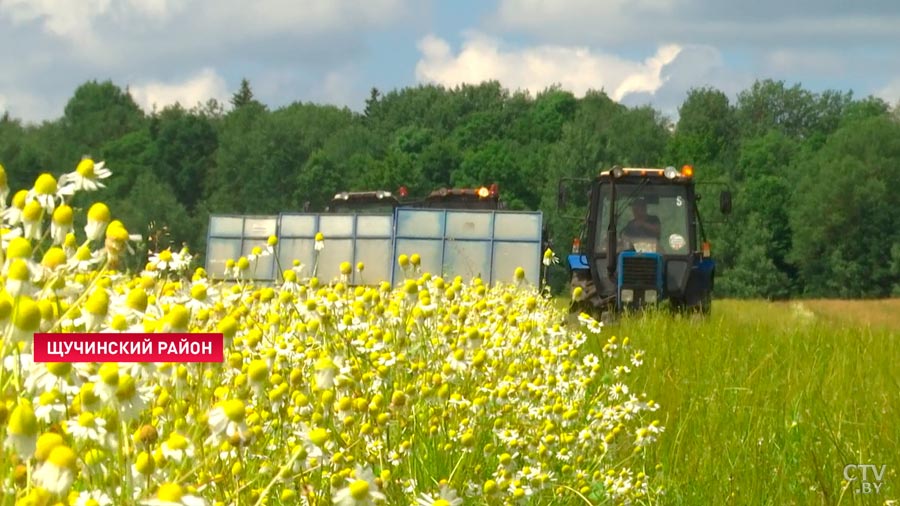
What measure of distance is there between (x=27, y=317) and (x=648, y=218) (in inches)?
564

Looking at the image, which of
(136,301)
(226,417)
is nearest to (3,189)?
(136,301)

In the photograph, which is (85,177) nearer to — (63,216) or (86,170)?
(86,170)

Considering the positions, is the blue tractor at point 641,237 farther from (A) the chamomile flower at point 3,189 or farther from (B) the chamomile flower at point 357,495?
(B) the chamomile flower at point 357,495

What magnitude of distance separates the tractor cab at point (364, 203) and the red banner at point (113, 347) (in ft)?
62.1

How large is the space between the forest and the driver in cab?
2798cm

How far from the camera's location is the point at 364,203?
2159cm

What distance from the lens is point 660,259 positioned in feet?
49.8

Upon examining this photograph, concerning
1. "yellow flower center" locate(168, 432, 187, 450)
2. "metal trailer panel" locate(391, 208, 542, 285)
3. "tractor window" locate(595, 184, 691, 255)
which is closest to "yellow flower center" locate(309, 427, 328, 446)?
"yellow flower center" locate(168, 432, 187, 450)

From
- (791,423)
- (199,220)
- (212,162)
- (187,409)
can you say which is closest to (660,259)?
(791,423)

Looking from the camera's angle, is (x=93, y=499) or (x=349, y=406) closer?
(x=93, y=499)

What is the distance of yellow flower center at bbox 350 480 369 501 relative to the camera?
6.58 ft

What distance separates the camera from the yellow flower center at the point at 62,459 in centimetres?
164

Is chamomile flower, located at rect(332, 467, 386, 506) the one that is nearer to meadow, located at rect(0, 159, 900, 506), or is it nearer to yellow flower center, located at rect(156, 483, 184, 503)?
meadow, located at rect(0, 159, 900, 506)
